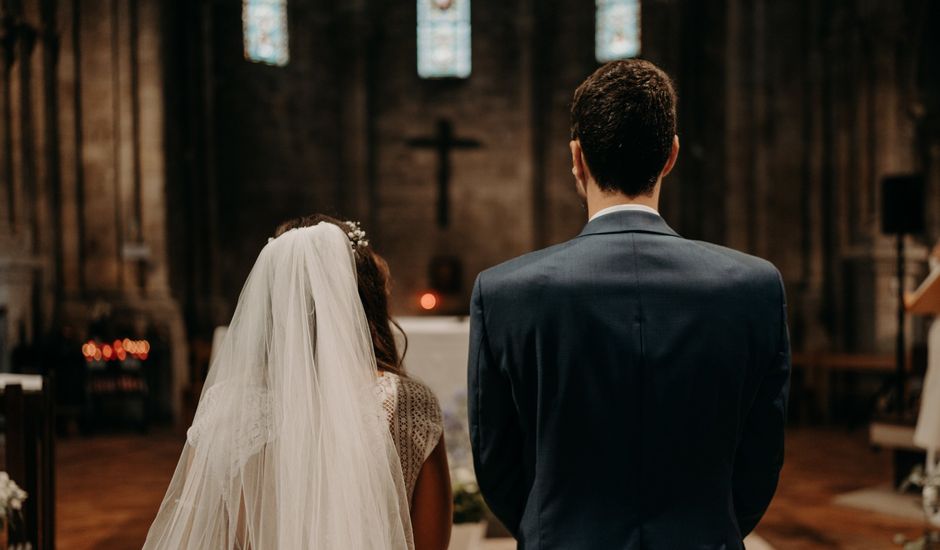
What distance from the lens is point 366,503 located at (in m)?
1.98

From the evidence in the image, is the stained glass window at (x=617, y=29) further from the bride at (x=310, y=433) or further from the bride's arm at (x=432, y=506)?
the bride's arm at (x=432, y=506)

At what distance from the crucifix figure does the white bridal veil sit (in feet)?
44.1

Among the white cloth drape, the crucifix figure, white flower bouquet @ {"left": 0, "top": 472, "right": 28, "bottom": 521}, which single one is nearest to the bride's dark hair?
white flower bouquet @ {"left": 0, "top": 472, "right": 28, "bottom": 521}

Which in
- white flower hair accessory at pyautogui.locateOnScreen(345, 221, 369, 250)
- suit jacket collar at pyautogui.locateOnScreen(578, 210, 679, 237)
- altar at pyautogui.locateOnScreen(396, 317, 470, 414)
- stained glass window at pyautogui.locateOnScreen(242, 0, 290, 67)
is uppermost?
stained glass window at pyautogui.locateOnScreen(242, 0, 290, 67)

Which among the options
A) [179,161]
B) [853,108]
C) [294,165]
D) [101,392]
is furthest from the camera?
[294,165]

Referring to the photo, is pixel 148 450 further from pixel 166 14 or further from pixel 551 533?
pixel 551 533

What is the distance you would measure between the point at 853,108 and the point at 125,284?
982cm

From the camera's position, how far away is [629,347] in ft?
5.05

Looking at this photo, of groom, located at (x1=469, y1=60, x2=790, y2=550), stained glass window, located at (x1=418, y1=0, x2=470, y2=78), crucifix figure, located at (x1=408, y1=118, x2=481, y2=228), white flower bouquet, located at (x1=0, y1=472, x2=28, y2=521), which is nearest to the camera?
groom, located at (x1=469, y1=60, x2=790, y2=550)

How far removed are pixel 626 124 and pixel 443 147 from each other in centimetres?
1412

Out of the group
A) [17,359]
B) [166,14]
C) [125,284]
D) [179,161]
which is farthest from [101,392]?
[166,14]

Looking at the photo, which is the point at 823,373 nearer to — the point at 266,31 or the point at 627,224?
the point at 627,224

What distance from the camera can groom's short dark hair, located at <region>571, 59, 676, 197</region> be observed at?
61.2 inches

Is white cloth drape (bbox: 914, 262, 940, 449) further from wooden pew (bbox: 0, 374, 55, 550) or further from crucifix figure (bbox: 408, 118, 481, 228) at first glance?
crucifix figure (bbox: 408, 118, 481, 228)
